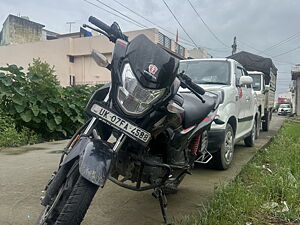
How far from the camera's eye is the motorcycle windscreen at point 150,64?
77.4 inches

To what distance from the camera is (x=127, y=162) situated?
233 cm

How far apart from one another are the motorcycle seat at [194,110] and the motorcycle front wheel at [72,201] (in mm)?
960

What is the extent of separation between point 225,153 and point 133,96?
9.31 ft

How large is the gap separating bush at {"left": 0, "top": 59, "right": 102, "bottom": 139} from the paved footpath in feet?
7.60

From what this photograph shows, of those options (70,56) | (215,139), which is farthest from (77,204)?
(70,56)

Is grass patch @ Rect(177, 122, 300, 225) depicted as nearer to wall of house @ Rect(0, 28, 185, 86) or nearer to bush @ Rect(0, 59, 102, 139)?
bush @ Rect(0, 59, 102, 139)

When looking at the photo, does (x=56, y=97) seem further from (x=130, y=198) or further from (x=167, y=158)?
(x=167, y=158)

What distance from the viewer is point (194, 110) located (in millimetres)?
2537

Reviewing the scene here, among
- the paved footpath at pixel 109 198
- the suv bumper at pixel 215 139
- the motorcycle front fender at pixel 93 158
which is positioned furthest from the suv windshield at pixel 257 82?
the motorcycle front fender at pixel 93 158

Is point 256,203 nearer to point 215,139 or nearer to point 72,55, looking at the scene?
point 215,139

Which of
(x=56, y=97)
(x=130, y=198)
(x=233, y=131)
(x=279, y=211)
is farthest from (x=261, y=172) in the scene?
(x=56, y=97)

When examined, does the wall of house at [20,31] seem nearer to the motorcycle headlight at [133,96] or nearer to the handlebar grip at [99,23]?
the handlebar grip at [99,23]

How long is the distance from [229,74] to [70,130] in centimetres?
470

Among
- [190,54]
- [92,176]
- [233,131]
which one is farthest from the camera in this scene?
[190,54]
